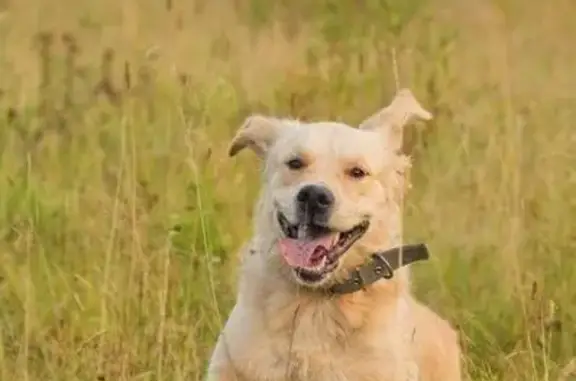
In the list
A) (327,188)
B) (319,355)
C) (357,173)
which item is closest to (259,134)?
(357,173)

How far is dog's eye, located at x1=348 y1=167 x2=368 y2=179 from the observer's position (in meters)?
4.31

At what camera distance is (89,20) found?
7.44m

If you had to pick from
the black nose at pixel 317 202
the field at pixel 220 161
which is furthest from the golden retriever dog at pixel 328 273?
the field at pixel 220 161

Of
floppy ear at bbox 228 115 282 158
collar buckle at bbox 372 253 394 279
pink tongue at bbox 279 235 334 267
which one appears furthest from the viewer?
floppy ear at bbox 228 115 282 158

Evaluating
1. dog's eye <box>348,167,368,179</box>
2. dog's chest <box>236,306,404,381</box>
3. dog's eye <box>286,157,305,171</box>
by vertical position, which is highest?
dog's eye <box>286,157,305,171</box>

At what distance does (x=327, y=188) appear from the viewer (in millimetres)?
4117

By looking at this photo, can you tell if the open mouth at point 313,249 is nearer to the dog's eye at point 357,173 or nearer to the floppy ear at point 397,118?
the dog's eye at point 357,173

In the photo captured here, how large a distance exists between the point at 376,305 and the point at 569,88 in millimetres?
2984

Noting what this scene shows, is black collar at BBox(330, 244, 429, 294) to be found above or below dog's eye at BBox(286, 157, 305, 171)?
below

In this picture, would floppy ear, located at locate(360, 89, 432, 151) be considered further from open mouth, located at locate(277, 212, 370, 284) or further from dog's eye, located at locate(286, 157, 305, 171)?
open mouth, located at locate(277, 212, 370, 284)

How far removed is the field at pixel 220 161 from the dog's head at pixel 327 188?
0.69 ft

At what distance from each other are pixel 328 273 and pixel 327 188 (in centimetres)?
25

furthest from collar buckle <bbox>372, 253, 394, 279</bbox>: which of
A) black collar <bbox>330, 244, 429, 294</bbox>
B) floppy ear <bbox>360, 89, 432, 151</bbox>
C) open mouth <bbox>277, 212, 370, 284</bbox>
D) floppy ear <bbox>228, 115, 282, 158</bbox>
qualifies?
floppy ear <bbox>228, 115, 282, 158</bbox>

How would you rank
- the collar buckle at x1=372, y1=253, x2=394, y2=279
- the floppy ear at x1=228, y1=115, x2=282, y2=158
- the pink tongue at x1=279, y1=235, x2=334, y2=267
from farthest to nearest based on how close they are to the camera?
the floppy ear at x1=228, y1=115, x2=282, y2=158, the collar buckle at x1=372, y1=253, x2=394, y2=279, the pink tongue at x1=279, y1=235, x2=334, y2=267
